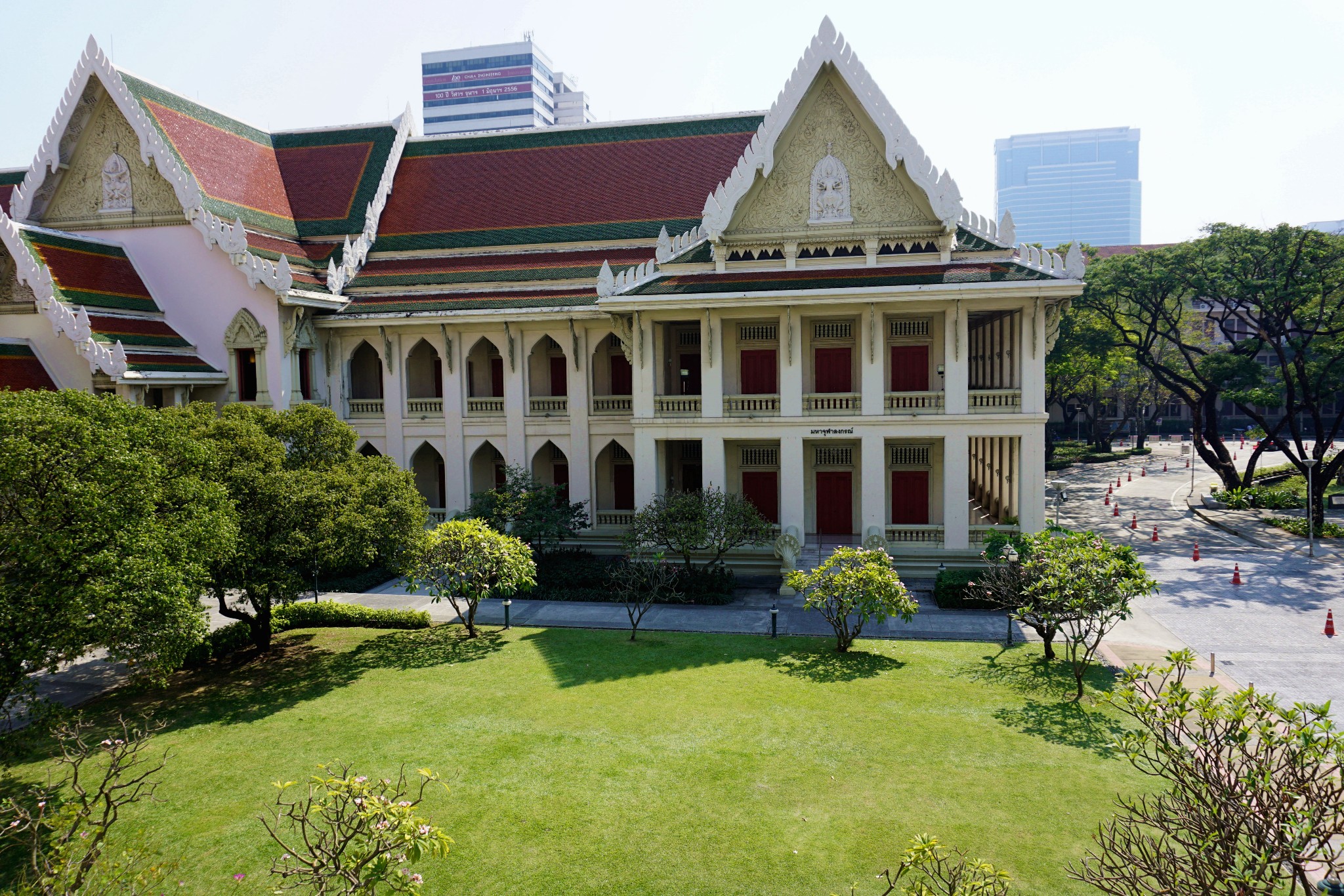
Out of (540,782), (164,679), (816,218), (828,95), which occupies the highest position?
(828,95)

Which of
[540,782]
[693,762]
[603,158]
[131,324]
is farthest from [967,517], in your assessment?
[131,324]

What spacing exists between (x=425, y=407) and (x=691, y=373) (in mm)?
8655

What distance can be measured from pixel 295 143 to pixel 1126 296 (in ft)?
110

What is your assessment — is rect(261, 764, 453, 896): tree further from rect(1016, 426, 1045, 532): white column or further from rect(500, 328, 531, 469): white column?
rect(500, 328, 531, 469): white column

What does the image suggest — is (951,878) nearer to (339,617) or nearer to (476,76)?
(339,617)

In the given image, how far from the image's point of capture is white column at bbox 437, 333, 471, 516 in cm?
2656

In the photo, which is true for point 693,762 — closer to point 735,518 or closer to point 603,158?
point 735,518

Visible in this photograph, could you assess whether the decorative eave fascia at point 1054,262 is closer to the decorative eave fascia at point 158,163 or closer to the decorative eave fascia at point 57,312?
the decorative eave fascia at point 158,163

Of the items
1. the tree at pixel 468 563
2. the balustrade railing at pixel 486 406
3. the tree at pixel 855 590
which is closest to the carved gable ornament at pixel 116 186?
the balustrade railing at pixel 486 406

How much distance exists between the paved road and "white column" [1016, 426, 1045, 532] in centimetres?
314

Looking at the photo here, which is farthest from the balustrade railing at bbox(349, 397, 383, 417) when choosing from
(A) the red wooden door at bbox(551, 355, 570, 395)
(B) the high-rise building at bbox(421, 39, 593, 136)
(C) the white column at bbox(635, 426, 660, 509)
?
(B) the high-rise building at bbox(421, 39, 593, 136)

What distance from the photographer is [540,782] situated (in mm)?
10695

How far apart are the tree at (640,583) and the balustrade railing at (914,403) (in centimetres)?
737

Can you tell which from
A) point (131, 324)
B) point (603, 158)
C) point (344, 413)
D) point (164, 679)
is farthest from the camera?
point (603, 158)
